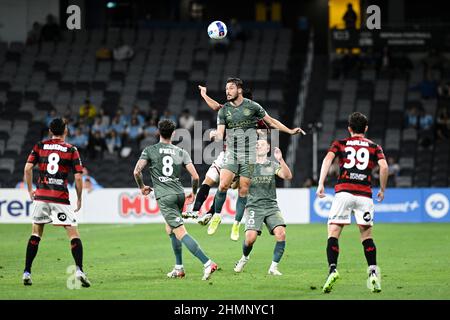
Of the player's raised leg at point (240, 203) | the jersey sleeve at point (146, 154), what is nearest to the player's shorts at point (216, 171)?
the player's raised leg at point (240, 203)

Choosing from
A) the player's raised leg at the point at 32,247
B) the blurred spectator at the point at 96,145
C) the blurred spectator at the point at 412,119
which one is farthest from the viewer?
the blurred spectator at the point at 412,119

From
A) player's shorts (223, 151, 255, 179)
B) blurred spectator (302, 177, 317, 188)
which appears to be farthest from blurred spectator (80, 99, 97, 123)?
player's shorts (223, 151, 255, 179)

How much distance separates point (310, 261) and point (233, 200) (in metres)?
12.1

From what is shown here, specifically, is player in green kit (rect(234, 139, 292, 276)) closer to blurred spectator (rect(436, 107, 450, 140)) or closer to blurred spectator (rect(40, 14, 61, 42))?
blurred spectator (rect(436, 107, 450, 140))

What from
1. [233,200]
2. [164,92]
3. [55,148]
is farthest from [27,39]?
[55,148]

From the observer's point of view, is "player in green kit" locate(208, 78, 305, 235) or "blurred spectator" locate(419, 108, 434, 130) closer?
"player in green kit" locate(208, 78, 305, 235)

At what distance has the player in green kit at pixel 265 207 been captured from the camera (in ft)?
55.9

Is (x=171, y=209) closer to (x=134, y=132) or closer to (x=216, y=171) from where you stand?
(x=216, y=171)

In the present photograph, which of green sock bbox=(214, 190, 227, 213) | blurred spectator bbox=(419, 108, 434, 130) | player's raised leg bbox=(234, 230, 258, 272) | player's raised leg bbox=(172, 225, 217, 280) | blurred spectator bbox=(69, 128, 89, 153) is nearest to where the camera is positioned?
player's raised leg bbox=(172, 225, 217, 280)

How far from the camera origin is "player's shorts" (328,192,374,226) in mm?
14508

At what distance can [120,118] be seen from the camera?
128 ft

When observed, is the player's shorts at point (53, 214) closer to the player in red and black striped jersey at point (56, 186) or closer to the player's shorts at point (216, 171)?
the player in red and black striped jersey at point (56, 186)

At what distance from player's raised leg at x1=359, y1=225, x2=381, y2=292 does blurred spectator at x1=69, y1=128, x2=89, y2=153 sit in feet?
80.2

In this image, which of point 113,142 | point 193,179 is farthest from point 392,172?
point 193,179
